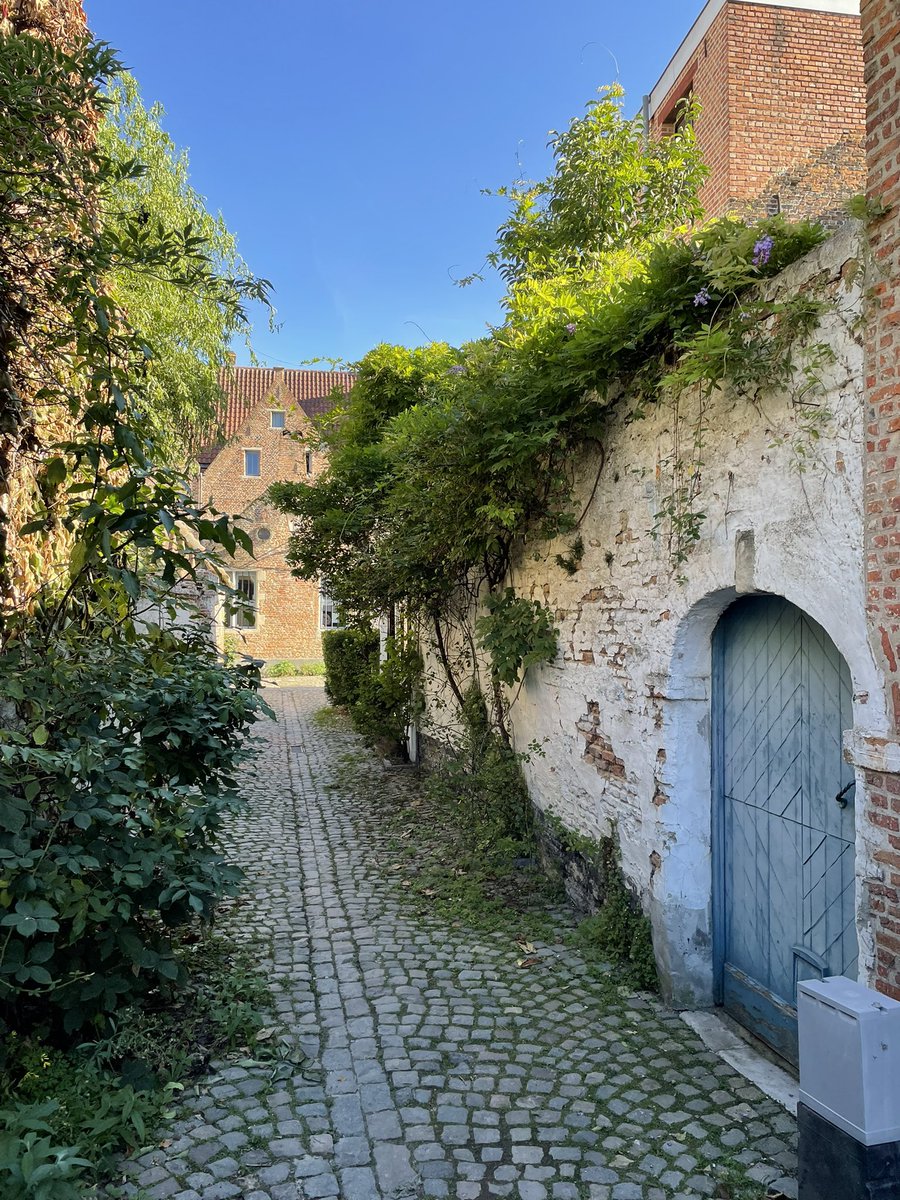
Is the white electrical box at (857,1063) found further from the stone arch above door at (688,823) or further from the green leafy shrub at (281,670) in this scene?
the green leafy shrub at (281,670)

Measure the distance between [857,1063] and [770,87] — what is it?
1032 cm

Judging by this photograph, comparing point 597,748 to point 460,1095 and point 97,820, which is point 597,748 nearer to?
point 460,1095

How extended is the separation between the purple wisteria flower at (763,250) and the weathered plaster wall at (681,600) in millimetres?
191

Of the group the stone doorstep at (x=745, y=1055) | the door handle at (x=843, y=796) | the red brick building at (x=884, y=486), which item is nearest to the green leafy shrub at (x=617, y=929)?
the stone doorstep at (x=745, y=1055)

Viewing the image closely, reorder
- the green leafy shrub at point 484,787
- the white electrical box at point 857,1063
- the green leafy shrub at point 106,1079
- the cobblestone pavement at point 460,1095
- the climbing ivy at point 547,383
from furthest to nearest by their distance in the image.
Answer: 1. the green leafy shrub at point 484,787
2. the climbing ivy at point 547,383
3. the cobblestone pavement at point 460,1095
4. the green leafy shrub at point 106,1079
5. the white electrical box at point 857,1063

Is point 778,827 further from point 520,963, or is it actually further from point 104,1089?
point 104,1089

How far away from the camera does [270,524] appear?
27.1 m

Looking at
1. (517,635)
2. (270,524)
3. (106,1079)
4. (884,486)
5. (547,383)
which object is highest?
(270,524)

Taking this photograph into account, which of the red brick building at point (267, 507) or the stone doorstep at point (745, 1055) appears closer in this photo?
the stone doorstep at point (745, 1055)

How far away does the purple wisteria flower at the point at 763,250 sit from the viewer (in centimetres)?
340

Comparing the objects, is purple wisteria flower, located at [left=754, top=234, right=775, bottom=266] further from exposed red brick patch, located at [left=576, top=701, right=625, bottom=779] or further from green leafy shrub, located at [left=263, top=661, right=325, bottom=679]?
green leafy shrub, located at [left=263, top=661, right=325, bottom=679]

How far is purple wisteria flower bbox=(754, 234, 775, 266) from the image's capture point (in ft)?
11.2

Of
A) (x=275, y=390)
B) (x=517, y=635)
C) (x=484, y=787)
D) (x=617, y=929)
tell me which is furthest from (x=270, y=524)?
(x=617, y=929)

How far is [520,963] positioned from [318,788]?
5442 mm
